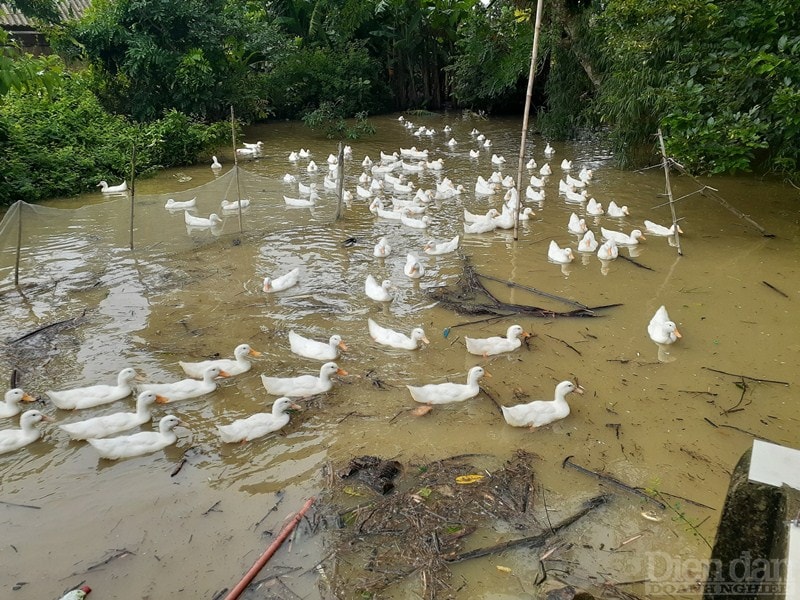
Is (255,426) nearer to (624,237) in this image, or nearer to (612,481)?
(612,481)

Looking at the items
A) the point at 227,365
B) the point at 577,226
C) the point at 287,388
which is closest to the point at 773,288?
the point at 577,226

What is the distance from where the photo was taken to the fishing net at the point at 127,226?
27.0ft

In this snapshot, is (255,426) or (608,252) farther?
(608,252)

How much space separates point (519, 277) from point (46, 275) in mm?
7475

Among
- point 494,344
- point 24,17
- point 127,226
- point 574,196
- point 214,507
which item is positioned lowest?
point 214,507

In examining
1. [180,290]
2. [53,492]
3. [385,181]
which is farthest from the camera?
[385,181]

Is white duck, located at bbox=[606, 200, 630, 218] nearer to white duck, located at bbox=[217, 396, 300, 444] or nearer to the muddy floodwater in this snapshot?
the muddy floodwater

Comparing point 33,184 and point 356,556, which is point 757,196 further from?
point 33,184

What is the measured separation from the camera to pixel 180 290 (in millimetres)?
8031

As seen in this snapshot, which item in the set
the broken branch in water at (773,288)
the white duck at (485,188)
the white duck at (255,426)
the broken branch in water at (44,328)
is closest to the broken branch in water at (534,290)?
the broken branch in water at (773,288)

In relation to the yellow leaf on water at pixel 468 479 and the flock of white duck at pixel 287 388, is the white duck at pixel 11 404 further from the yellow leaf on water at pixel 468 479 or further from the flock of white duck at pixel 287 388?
the yellow leaf on water at pixel 468 479

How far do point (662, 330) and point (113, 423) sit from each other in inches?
234

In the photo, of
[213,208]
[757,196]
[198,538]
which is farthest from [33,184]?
[757,196]

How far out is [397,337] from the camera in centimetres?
647
